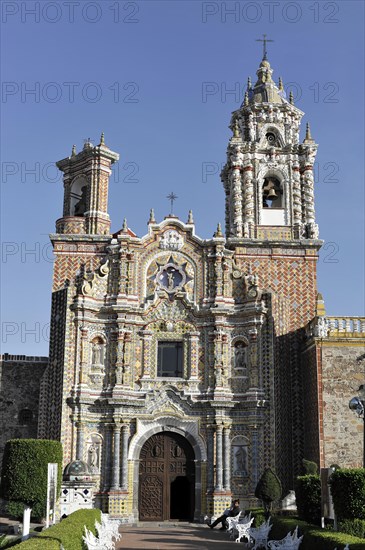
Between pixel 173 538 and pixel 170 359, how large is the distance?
358 inches

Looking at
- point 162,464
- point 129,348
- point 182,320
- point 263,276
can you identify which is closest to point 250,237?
point 263,276

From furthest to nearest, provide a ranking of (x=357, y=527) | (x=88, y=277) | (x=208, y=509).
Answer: (x=88, y=277)
(x=208, y=509)
(x=357, y=527)

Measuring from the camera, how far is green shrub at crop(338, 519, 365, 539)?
16.4 meters

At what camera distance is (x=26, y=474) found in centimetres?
2080

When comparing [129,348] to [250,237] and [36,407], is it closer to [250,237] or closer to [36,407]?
[36,407]

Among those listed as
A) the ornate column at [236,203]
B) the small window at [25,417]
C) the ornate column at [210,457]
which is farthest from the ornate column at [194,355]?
the small window at [25,417]

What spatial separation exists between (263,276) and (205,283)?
8.31 feet

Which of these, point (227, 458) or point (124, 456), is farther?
point (227, 458)

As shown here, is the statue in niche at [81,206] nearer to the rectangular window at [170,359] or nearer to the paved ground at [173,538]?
the rectangular window at [170,359]

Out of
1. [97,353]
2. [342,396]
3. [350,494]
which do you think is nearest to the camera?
[350,494]

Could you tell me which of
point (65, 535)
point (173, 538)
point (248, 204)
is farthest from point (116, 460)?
point (65, 535)

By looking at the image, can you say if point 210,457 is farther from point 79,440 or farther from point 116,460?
point 79,440

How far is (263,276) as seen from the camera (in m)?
33.0

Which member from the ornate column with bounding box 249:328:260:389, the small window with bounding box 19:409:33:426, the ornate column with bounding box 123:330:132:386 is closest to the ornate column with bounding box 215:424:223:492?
the ornate column with bounding box 249:328:260:389
